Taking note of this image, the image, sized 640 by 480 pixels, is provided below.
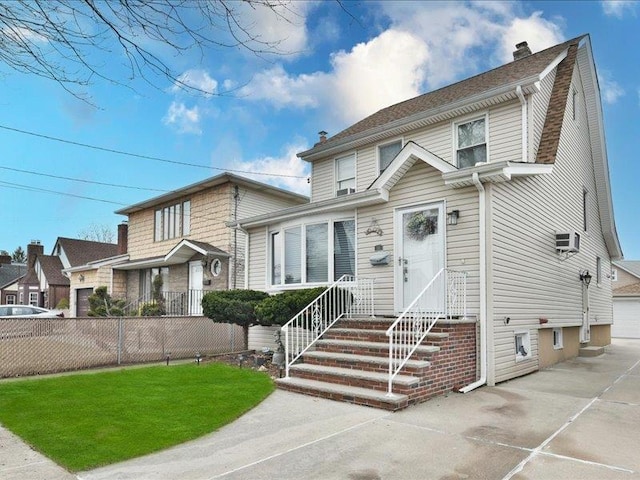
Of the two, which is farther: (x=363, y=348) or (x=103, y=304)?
(x=103, y=304)

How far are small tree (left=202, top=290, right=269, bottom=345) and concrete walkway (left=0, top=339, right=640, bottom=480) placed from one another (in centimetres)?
354

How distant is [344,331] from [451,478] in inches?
189

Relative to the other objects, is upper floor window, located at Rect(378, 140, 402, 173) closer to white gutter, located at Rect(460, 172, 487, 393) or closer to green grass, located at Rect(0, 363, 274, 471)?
white gutter, located at Rect(460, 172, 487, 393)

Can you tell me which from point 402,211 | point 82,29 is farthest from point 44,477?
point 402,211

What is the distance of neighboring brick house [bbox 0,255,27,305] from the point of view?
43.5 metres

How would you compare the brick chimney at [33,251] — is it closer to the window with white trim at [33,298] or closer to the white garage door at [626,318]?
the window with white trim at [33,298]

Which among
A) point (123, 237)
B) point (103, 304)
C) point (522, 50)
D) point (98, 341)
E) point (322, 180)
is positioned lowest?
point (98, 341)

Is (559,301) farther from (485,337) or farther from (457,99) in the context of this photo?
(457,99)

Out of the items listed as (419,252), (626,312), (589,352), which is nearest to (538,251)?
(419,252)

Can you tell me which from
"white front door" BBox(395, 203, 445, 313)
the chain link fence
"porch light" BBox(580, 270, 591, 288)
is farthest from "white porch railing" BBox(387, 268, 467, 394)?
"porch light" BBox(580, 270, 591, 288)

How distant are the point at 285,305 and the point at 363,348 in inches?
82.8

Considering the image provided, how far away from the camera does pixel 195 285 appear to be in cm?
1772

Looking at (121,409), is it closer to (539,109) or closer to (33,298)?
(539,109)

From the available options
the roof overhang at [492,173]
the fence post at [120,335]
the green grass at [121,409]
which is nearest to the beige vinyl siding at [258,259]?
the fence post at [120,335]
